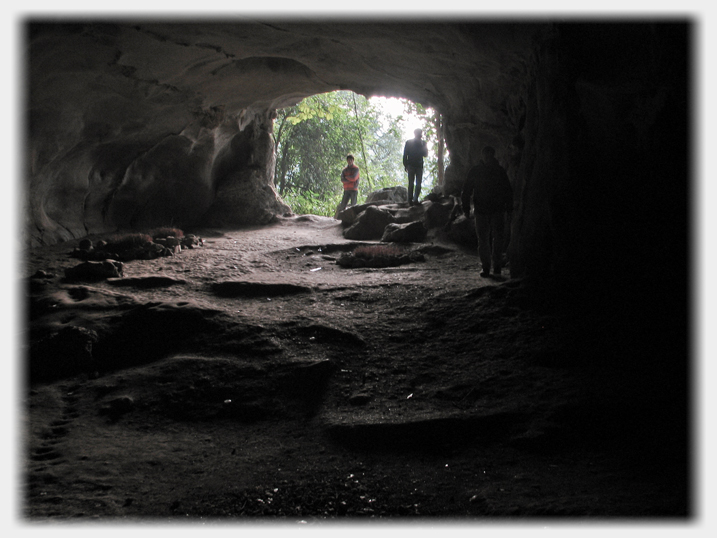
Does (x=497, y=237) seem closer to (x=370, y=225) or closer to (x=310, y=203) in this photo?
(x=370, y=225)

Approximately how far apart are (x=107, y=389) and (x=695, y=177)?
18.5ft

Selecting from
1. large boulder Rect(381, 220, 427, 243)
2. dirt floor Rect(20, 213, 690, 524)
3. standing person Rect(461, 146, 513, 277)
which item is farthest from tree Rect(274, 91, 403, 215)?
dirt floor Rect(20, 213, 690, 524)

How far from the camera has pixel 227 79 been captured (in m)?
9.62

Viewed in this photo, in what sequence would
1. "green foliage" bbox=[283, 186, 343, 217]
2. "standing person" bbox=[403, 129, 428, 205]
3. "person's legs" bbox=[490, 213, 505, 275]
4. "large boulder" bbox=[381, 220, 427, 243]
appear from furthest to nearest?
1. "green foliage" bbox=[283, 186, 343, 217]
2. "standing person" bbox=[403, 129, 428, 205]
3. "large boulder" bbox=[381, 220, 427, 243]
4. "person's legs" bbox=[490, 213, 505, 275]

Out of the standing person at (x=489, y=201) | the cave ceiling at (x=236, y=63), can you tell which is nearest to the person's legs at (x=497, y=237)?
the standing person at (x=489, y=201)

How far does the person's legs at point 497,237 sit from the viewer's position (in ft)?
22.9

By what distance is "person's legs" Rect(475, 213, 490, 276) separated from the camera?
702cm

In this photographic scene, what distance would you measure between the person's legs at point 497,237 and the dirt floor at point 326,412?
476 mm

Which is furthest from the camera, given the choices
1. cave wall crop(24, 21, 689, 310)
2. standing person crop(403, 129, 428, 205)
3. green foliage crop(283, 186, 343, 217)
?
green foliage crop(283, 186, 343, 217)

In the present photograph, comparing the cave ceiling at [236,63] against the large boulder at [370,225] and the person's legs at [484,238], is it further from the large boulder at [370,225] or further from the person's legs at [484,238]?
the large boulder at [370,225]

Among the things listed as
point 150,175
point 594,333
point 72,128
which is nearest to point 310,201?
point 150,175

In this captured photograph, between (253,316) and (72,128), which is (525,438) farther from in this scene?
(72,128)

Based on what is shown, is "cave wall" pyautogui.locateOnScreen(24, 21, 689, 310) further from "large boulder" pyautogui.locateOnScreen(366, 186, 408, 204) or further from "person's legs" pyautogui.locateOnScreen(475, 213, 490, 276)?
"large boulder" pyautogui.locateOnScreen(366, 186, 408, 204)

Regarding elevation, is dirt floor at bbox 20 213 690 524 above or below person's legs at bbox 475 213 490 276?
below
